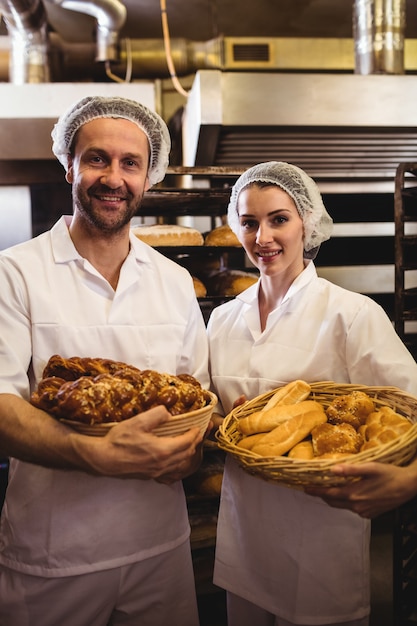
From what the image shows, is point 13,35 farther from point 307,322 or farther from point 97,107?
point 307,322

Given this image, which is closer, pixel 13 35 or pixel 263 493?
pixel 263 493

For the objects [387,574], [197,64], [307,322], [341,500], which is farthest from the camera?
[197,64]

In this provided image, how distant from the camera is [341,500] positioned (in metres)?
1.23

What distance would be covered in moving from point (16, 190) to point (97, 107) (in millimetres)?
2196

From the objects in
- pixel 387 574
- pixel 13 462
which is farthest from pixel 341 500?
pixel 387 574

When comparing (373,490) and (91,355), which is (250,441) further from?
(91,355)

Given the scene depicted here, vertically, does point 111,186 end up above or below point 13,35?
below

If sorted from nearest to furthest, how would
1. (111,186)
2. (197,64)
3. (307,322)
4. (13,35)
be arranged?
(111,186)
(307,322)
(13,35)
(197,64)

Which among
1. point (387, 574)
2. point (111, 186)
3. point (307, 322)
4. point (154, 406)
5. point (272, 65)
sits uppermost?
point (272, 65)

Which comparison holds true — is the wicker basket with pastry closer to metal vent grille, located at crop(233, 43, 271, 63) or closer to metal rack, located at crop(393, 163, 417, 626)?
metal rack, located at crop(393, 163, 417, 626)

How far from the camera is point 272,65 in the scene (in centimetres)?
380

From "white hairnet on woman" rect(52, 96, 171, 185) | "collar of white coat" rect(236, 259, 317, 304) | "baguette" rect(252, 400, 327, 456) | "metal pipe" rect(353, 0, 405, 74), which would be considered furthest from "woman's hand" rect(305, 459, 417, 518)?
"metal pipe" rect(353, 0, 405, 74)

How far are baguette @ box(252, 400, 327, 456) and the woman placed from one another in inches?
10.2

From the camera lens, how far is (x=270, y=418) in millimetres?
1420
